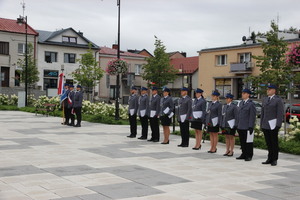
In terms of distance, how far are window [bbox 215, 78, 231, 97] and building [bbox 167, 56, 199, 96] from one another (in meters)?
5.30

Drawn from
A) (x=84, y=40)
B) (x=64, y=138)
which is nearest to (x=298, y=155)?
(x=64, y=138)

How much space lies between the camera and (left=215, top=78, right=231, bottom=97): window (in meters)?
49.2

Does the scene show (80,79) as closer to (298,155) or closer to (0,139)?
(0,139)

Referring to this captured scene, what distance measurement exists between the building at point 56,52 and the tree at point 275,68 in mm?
37545

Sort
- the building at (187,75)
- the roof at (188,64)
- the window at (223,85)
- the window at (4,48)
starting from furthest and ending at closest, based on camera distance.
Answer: the roof at (188,64), the building at (187,75), the window at (4,48), the window at (223,85)

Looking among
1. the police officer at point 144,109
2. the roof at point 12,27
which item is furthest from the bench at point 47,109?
the roof at point 12,27

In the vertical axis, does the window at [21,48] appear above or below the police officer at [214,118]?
above

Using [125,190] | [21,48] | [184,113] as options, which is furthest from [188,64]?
[125,190]

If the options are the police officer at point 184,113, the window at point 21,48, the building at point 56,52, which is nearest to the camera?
the police officer at point 184,113

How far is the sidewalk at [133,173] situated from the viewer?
691 cm

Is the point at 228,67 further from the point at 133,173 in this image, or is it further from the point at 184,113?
the point at 133,173

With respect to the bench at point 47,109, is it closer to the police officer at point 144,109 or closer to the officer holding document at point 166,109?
the police officer at point 144,109

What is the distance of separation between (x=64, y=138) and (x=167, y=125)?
3728 mm

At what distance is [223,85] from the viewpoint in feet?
164
